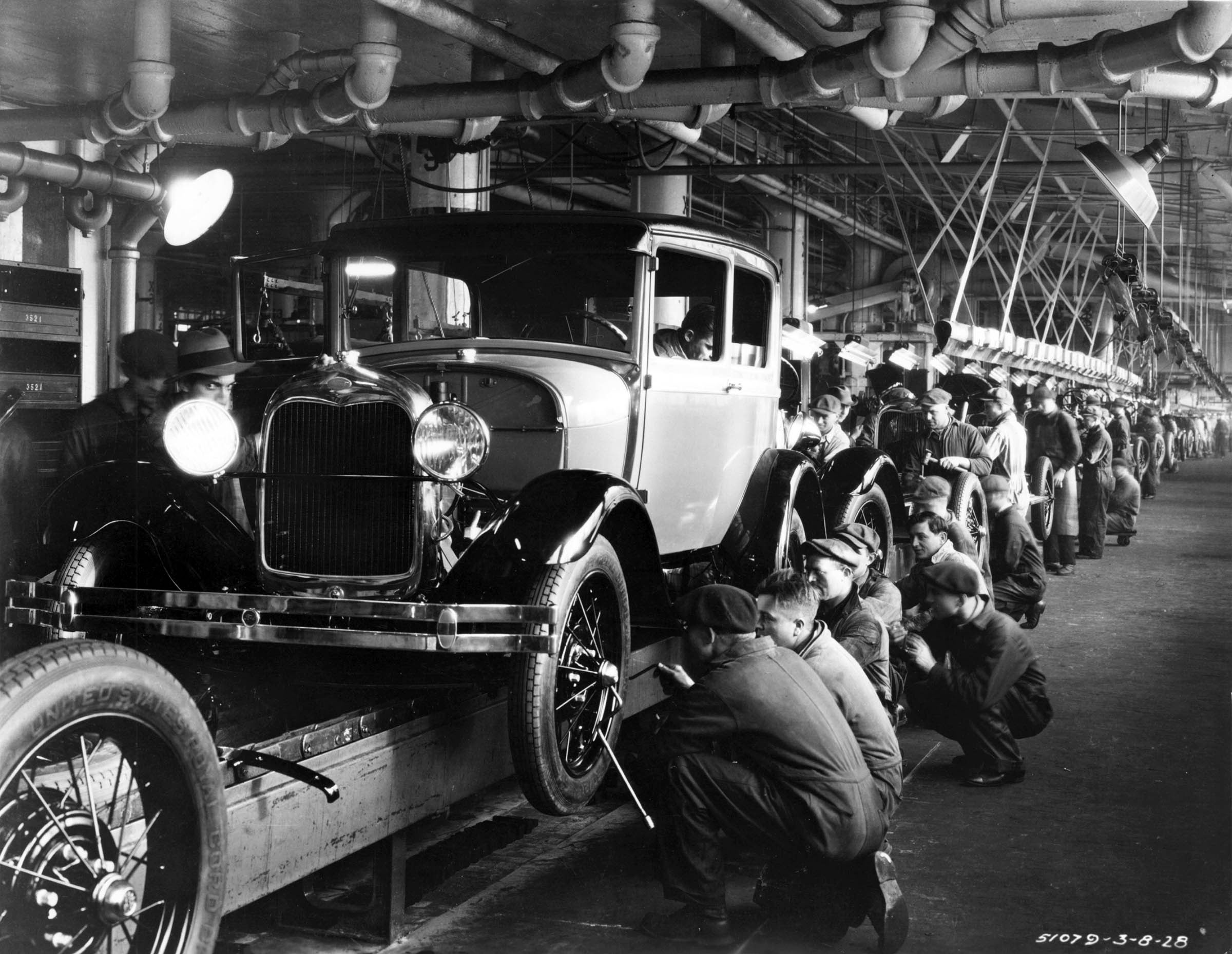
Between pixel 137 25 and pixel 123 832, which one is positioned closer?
pixel 123 832

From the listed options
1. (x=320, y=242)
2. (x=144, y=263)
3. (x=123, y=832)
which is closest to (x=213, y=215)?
(x=320, y=242)

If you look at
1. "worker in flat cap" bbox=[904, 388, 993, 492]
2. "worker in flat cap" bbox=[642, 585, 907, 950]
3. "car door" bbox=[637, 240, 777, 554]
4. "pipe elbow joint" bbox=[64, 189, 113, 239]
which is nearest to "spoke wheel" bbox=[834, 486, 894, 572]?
"worker in flat cap" bbox=[904, 388, 993, 492]

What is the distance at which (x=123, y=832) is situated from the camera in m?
2.50

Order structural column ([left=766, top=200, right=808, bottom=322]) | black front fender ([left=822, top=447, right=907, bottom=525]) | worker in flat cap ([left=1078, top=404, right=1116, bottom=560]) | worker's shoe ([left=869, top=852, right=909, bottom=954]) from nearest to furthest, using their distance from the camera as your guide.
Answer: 1. worker's shoe ([left=869, top=852, right=909, bottom=954])
2. black front fender ([left=822, top=447, right=907, bottom=525])
3. worker in flat cap ([left=1078, top=404, right=1116, bottom=560])
4. structural column ([left=766, top=200, right=808, bottom=322])

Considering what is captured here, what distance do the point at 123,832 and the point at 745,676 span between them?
165 centimetres

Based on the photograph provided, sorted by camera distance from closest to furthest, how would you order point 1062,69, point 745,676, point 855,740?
1. point 745,676
2. point 855,740
3. point 1062,69

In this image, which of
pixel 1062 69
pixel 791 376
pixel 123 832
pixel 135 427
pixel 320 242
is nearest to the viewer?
pixel 123 832

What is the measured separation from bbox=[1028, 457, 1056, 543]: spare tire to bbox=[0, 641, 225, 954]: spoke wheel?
1010 cm

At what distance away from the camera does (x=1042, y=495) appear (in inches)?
465

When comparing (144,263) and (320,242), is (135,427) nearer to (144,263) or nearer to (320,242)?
(320,242)

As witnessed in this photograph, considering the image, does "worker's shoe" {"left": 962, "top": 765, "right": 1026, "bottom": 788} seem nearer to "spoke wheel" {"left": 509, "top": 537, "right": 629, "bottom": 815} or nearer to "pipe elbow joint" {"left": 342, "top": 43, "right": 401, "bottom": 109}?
"spoke wheel" {"left": 509, "top": 537, "right": 629, "bottom": 815}

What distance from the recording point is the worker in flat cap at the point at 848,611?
16.0 ft

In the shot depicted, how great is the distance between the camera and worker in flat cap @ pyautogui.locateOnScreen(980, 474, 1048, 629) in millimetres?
7586

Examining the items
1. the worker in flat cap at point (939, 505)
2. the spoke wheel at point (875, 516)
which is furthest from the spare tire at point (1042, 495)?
the worker in flat cap at point (939, 505)
